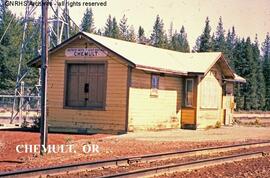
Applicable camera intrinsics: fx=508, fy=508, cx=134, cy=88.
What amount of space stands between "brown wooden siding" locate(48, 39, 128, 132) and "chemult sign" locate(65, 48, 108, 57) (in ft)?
0.52

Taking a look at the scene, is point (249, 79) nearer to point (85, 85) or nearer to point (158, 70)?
point (158, 70)

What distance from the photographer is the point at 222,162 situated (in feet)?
47.8

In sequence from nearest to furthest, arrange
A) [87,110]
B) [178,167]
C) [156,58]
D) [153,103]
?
[178,167] < [87,110] < [153,103] < [156,58]

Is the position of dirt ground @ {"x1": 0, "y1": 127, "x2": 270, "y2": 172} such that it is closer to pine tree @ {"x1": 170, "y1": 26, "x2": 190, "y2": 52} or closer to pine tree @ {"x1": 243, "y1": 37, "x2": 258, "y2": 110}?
pine tree @ {"x1": 243, "y1": 37, "x2": 258, "y2": 110}

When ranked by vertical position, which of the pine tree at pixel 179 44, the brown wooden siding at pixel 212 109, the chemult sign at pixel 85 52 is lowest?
the brown wooden siding at pixel 212 109

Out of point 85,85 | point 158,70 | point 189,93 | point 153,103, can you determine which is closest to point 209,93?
point 189,93

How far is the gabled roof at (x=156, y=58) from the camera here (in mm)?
23236

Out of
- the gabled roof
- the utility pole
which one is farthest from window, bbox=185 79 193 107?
the utility pole

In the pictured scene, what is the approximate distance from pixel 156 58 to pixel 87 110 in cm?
514

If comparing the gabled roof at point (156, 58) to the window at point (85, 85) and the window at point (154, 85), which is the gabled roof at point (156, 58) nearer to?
the window at point (154, 85)

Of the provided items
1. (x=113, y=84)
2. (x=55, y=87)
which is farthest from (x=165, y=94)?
(x=55, y=87)

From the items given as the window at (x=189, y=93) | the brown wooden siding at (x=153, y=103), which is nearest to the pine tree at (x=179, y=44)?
the window at (x=189, y=93)

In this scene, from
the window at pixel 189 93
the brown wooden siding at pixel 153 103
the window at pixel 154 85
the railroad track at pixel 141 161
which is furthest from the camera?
the window at pixel 189 93

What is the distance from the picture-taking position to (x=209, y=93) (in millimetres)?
28781
